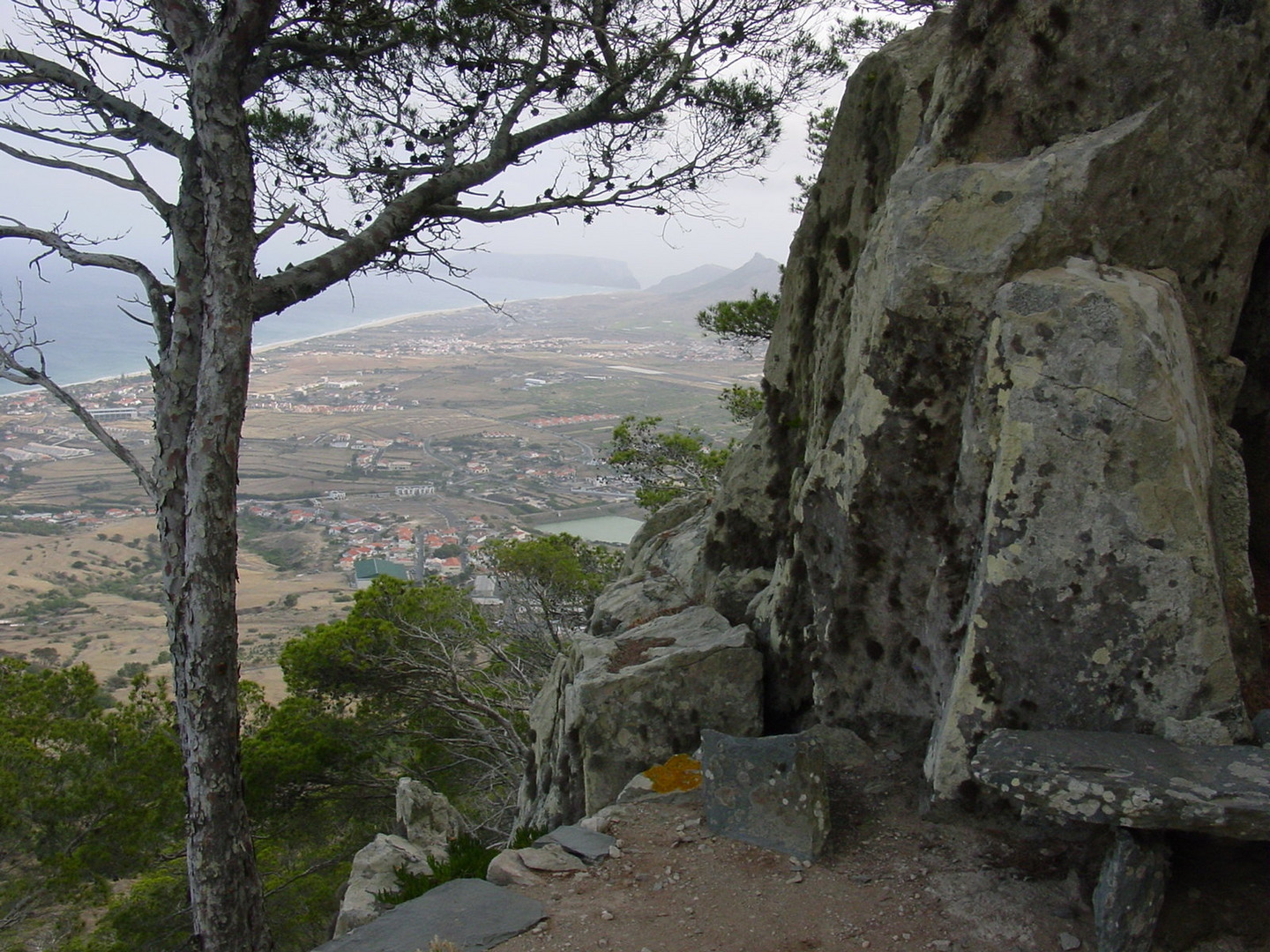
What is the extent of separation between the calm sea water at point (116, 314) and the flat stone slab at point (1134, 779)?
19.4ft

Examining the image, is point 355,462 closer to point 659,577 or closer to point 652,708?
point 659,577

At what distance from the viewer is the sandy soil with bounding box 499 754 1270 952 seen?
3.89 metres

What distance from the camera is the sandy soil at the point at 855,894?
389 centimetres

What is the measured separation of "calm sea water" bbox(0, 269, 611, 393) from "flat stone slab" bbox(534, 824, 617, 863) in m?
4.28

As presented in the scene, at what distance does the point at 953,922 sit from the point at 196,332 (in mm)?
6393

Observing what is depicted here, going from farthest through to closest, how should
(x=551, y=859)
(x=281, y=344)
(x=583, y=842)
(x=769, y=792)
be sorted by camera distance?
1. (x=281, y=344)
2. (x=583, y=842)
3. (x=551, y=859)
4. (x=769, y=792)

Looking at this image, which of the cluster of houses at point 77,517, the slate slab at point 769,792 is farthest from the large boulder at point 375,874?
the cluster of houses at point 77,517

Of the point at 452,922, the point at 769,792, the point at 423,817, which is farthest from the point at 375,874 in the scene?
the point at 769,792

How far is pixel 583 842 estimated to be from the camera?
509cm

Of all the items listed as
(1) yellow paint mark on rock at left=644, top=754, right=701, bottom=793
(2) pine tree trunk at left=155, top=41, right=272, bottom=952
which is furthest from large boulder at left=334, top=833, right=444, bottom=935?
(1) yellow paint mark on rock at left=644, top=754, right=701, bottom=793

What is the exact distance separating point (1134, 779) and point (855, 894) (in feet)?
5.10

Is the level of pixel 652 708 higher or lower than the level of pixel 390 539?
higher

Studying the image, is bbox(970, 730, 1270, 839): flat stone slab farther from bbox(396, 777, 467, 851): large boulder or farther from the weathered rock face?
bbox(396, 777, 467, 851): large boulder

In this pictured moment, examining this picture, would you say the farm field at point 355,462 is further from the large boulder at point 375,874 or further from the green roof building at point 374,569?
the large boulder at point 375,874
